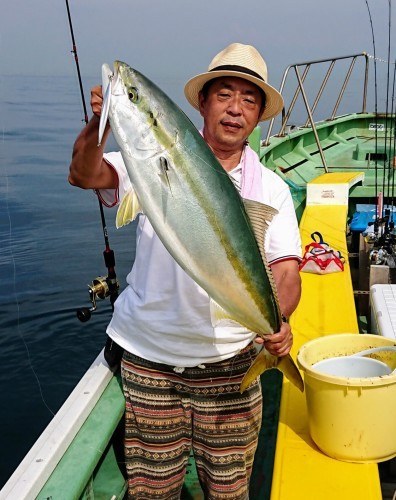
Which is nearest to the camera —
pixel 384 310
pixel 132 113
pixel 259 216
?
pixel 132 113

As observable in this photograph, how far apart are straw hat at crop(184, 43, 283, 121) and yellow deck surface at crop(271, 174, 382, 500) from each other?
1544 millimetres

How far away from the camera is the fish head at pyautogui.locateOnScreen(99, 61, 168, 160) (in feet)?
5.54

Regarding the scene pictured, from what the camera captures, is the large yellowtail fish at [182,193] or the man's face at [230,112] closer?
the large yellowtail fish at [182,193]

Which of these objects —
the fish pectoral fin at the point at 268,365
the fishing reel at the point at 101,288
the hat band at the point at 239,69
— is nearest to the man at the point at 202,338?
the hat band at the point at 239,69

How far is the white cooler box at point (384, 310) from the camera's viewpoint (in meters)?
3.36

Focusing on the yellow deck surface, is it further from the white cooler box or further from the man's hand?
the man's hand

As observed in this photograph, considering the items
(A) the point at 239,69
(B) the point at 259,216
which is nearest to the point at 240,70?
(A) the point at 239,69

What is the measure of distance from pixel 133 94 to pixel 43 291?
667 cm

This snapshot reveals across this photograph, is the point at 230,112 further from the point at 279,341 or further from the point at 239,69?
the point at 279,341

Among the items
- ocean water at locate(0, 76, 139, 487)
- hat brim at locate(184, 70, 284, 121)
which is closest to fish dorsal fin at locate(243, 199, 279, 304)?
hat brim at locate(184, 70, 284, 121)

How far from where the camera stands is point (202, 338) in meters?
2.42

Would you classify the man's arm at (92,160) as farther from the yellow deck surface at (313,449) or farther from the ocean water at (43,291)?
the yellow deck surface at (313,449)

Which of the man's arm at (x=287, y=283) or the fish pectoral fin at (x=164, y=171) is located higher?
the fish pectoral fin at (x=164, y=171)

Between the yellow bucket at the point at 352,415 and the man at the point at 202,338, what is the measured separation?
28cm
